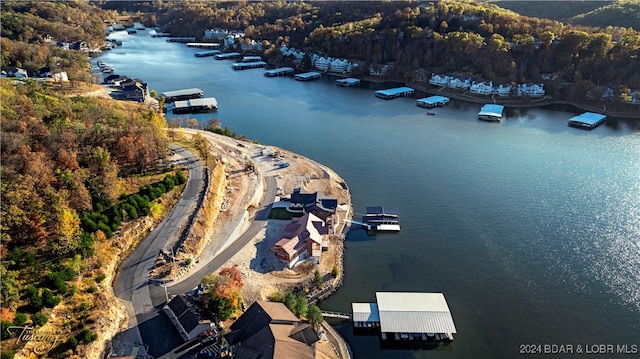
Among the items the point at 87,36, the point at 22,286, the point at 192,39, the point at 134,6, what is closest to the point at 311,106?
the point at 22,286

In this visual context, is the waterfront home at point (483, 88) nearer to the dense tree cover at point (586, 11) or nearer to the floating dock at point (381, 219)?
the dense tree cover at point (586, 11)

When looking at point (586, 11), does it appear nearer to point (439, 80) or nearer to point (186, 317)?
point (439, 80)

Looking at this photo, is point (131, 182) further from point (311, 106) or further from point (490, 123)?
point (490, 123)

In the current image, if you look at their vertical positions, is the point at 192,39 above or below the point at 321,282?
above

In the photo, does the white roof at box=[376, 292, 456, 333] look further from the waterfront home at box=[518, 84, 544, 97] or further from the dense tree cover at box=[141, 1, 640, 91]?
the dense tree cover at box=[141, 1, 640, 91]

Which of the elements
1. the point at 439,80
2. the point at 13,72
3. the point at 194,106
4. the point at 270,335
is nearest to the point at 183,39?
the point at 13,72

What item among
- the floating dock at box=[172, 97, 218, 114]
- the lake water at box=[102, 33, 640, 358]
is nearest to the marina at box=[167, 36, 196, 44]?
the lake water at box=[102, 33, 640, 358]
